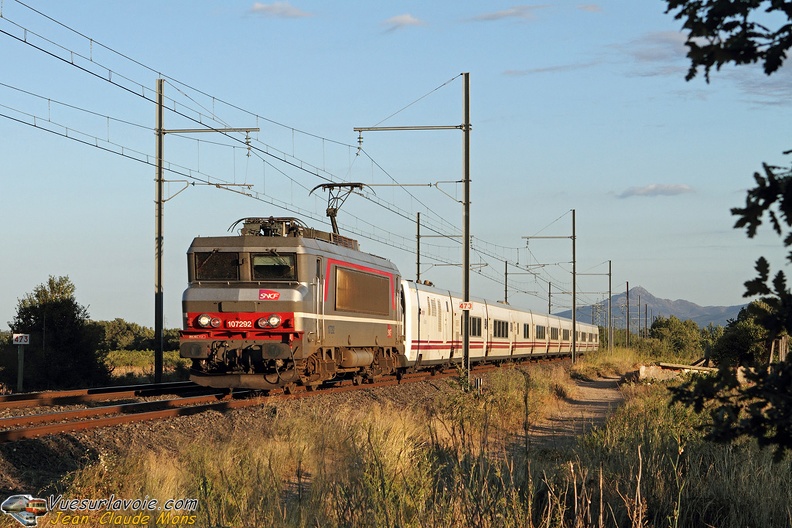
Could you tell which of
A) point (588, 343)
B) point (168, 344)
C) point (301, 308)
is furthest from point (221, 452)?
point (588, 343)

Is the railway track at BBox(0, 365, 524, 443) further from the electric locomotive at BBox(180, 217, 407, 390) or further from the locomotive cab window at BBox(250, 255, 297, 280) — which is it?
the locomotive cab window at BBox(250, 255, 297, 280)

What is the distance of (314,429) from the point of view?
14.0m

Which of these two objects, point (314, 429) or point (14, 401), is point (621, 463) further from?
point (14, 401)

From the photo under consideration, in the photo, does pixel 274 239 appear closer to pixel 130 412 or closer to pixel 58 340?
pixel 130 412

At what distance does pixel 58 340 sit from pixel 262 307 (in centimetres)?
1464

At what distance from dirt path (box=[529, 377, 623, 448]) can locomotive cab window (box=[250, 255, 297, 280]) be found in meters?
6.05

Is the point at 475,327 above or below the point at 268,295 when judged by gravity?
below

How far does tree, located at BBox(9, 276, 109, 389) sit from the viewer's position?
30.4 metres

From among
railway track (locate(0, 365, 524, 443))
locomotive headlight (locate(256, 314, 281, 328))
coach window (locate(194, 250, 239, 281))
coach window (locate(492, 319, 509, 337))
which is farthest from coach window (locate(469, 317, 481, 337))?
locomotive headlight (locate(256, 314, 281, 328))

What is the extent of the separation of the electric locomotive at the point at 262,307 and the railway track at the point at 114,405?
631 mm

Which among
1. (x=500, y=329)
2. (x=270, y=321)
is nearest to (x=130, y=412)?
(x=270, y=321)

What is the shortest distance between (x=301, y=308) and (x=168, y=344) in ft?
156

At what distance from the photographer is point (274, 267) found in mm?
20031

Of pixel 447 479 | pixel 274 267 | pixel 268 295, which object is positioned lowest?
pixel 447 479
